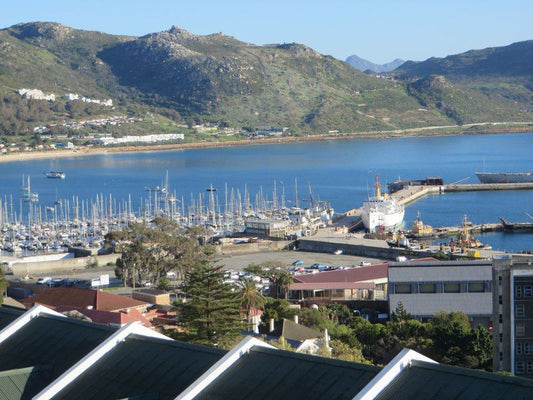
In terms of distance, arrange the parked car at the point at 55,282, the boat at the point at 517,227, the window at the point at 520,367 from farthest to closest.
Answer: the boat at the point at 517,227
the parked car at the point at 55,282
the window at the point at 520,367

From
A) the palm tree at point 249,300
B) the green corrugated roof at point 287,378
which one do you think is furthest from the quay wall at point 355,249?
the green corrugated roof at point 287,378

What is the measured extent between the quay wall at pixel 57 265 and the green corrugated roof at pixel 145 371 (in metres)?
26.0

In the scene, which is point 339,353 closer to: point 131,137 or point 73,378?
point 73,378

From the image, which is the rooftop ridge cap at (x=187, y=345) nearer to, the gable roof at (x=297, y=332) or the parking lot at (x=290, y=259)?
the gable roof at (x=297, y=332)

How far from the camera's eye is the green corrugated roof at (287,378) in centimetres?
797

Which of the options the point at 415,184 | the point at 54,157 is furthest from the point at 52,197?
the point at 54,157

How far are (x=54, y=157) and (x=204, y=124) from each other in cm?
4051

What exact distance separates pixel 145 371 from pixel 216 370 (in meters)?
0.88

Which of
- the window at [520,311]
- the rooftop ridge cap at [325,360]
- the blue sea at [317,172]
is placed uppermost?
the rooftop ridge cap at [325,360]

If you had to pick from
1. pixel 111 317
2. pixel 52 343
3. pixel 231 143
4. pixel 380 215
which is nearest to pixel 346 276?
pixel 111 317

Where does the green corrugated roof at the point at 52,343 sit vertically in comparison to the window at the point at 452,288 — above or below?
above

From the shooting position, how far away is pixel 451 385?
7.50m

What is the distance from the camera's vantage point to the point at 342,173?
336 ft

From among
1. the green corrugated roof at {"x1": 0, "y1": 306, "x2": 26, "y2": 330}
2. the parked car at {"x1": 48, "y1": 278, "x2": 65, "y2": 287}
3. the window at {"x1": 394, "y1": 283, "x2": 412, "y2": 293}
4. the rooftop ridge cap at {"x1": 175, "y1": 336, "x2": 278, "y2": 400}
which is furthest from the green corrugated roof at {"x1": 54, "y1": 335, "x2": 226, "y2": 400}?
the parked car at {"x1": 48, "y1": 278, "x2": 65, "y2": 287}
